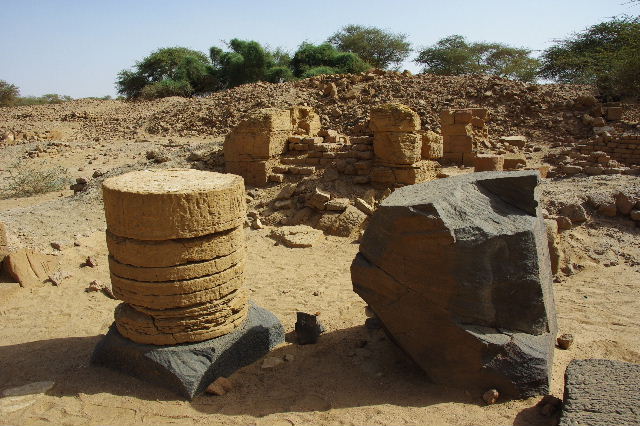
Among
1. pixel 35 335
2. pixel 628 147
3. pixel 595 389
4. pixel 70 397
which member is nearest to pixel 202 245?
pixel 70 397

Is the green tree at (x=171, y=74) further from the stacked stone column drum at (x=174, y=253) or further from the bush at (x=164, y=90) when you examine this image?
the stacked stone column drum at (x=174, y=253)

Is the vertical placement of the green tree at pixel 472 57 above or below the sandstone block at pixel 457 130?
above

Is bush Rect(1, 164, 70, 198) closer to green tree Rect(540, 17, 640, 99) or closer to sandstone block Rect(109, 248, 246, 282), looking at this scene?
sandstone block Rect(109, 248, 246, 282)

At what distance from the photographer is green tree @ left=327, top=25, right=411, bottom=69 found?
28.3 meters

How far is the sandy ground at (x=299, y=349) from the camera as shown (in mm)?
3400

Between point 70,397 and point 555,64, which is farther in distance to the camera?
point 555,64

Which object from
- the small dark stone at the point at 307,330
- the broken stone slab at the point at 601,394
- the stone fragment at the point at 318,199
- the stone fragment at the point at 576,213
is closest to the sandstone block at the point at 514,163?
the stone fragment at the point at 576,213

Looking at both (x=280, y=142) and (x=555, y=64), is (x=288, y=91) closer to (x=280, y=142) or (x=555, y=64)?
(x=280, y=142)

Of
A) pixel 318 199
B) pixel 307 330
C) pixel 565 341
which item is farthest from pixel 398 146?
pixel 565 341

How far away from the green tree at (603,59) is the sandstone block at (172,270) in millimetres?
15400

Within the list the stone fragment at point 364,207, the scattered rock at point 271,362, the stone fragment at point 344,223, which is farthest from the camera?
the stone fragment at point 364,207

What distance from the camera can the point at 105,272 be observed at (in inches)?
250

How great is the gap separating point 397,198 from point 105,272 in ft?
14.5

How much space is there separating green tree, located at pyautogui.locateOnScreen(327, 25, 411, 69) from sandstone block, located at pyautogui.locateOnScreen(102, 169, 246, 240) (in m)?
26.1
